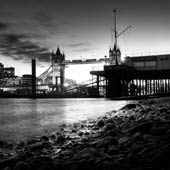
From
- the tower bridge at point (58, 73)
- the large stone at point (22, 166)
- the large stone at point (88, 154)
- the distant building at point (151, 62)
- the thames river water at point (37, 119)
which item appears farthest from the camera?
the tower bridge at point (58, 73)

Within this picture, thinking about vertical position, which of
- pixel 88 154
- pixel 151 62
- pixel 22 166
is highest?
pixel 151 62

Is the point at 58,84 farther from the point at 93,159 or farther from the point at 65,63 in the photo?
the point at 93,159

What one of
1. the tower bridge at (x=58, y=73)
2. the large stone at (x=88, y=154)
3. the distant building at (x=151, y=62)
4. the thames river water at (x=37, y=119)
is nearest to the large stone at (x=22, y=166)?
the large stone at (x=88, y=154)

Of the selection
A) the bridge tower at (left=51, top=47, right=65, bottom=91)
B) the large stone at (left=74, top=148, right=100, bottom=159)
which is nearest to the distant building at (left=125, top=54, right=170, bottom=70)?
the large stone at (left=74, top=148, right=100, bottom=159)

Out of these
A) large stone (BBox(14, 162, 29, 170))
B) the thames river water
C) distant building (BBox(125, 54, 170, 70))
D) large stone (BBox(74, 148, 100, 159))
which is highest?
distant building (BBox(125, 54, 170, 70))

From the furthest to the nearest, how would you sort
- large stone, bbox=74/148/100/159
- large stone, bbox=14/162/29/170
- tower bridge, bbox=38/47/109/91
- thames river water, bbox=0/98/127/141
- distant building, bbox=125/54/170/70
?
tower bridge, bbox=38/47/109/91 → distant building, bbox=125/54/170/70 → thames river water, bbox=0/98/127/141 → large stone, bbox=74/148/100/159 → large stone, bbox=14/162/29/170

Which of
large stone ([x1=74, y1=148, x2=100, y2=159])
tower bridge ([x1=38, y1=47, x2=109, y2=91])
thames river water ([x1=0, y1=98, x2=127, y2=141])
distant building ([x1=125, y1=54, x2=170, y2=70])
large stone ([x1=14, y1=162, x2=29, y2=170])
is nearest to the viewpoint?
large stone ([x1=14, y1=162, x2=29, y2=170])

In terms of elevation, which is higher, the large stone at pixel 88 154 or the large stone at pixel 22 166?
the large stone at pixel 88 154

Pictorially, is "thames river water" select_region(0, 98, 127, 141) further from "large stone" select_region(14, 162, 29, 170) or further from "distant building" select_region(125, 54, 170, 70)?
"distant building" select_region(125, 54, 170, 70)

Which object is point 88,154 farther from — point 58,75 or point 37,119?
point 58,75

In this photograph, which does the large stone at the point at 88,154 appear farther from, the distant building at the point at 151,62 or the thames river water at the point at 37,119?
the distant building at the point at 151,62

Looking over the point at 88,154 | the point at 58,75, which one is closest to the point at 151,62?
the point at 88,154

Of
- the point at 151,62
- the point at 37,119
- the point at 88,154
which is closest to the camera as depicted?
the point at 88,154

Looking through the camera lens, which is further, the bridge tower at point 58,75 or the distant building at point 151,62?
the bridge tower at point 58,75
